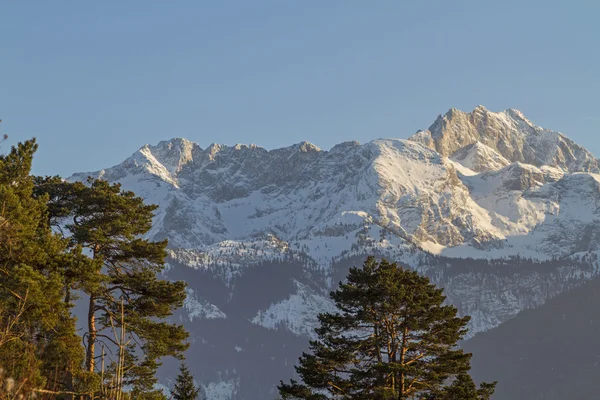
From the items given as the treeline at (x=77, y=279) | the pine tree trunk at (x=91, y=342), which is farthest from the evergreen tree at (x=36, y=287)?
the pine tree trunk at (x=91, y=342)

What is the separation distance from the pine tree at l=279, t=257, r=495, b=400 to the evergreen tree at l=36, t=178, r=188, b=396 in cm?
951

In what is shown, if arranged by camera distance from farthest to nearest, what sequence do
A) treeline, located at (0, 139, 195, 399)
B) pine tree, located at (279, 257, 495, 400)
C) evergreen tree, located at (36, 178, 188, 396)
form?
pine tree, located at (279, 257, 495, 400)
evergreen tree, located at (36, 178, 188, 396)
treeline, located at (0, 139, 195, 399)

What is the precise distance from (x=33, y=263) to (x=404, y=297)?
2143cm

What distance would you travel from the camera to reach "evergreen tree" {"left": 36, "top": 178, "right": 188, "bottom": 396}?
4166 centimetres

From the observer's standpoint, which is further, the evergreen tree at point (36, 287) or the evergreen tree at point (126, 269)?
the evergreen tree at point (126, 269)

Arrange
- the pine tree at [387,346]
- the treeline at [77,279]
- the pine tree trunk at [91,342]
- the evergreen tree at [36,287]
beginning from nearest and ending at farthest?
the evergreen tree at [36,287] < the treeline at [77,279] < the pine tree trunk at [91,342] < the pine tree at [387,346]

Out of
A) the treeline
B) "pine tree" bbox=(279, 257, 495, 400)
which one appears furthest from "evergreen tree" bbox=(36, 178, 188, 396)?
"pine tree" bbox=(279, 257, 495, 400)

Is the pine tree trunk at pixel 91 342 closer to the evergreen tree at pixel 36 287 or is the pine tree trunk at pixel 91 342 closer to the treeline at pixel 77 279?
the treeline at pixel 77 279

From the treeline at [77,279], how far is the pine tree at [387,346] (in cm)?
958

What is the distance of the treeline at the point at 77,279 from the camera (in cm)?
3422

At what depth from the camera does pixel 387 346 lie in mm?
48531

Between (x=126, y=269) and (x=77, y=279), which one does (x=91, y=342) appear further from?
(x=126, y=269)

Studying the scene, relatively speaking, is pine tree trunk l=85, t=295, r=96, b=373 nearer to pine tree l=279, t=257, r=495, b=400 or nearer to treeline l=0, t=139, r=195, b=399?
treeline l=0, t=139, r=195, b=399

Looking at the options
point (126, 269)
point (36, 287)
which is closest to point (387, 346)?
point (126, 269)
